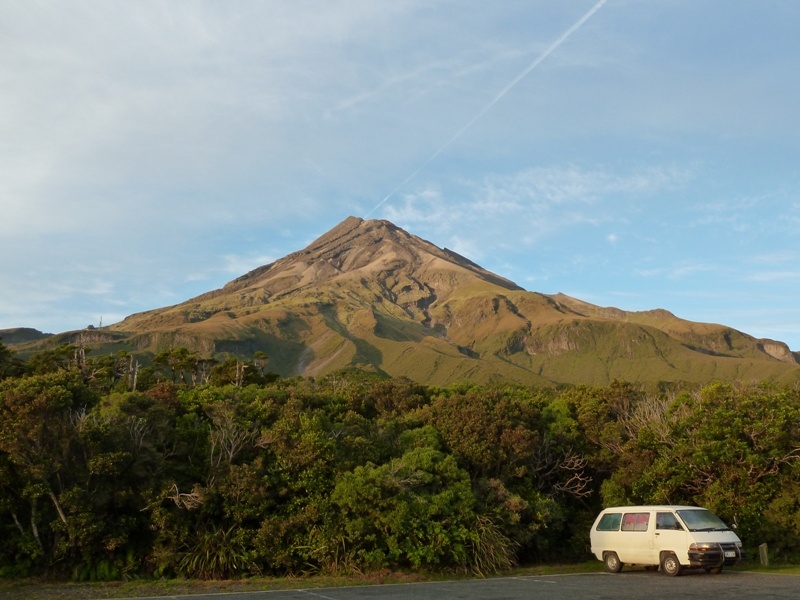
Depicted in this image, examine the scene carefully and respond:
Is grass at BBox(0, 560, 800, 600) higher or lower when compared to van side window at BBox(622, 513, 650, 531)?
lower

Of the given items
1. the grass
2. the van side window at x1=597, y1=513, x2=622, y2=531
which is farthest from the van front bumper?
the grass

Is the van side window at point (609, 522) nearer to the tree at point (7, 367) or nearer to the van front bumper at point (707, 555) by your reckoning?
the van front bumper at point (707, 555)

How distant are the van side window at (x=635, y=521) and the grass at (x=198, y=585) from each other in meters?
2.02

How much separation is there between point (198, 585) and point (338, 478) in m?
4.55

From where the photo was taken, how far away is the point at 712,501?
22297 mm

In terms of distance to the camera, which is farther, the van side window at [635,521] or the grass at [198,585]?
the van side window at [635,521]

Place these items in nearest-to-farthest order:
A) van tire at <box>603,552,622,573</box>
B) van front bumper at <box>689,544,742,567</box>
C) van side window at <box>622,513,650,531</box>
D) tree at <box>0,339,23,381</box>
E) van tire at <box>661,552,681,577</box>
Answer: van front bumper at <box>689,544,742,567</box> < van tire at <box>661,552,681,577</box> < van side window at <box>622,513,650,531</box> < van tire at <box>603,552,622,573</box> < tree at <box>0,339,23,381</box>

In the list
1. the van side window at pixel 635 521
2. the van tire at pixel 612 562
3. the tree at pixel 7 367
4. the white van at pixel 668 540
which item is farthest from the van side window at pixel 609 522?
the tree at pixel 7 367

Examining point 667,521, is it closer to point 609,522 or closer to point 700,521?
point 700,521

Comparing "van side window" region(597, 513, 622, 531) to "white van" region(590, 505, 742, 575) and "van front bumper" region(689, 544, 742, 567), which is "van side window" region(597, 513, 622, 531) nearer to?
"white van" region(590, 505, 742, 575)

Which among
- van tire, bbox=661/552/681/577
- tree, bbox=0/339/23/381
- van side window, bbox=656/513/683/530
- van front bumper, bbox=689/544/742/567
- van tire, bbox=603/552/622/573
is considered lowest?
van tire, bbox=603/552/622/573

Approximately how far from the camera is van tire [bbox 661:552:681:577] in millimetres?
16641

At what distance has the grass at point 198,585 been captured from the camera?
15.5 m

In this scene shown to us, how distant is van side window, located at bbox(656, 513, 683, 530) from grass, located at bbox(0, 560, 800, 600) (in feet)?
9.81
